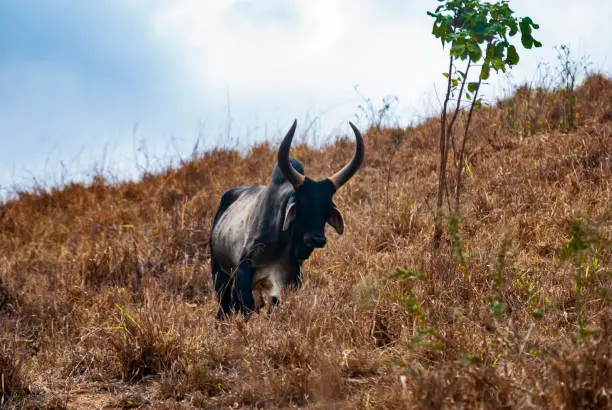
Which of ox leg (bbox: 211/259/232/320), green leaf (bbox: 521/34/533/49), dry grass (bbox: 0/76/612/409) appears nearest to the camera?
dry grass (bbox: 0/76/612/409)

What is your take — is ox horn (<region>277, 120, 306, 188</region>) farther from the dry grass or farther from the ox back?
the dry grass

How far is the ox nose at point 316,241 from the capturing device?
5.43 meters

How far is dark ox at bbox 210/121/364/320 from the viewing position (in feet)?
18.4

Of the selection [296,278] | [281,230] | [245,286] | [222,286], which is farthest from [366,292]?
[222,286]

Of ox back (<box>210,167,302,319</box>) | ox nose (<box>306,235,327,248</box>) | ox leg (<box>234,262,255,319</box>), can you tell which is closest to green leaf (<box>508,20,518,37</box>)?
ox back (<box>210,167,302,319</box>)

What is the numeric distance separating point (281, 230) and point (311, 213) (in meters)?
0.41

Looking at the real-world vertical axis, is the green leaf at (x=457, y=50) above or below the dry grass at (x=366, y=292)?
above

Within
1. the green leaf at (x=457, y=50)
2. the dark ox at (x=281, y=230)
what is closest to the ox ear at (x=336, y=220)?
the dark ox at (x=281, y=230)

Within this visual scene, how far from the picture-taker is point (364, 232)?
7844 mm

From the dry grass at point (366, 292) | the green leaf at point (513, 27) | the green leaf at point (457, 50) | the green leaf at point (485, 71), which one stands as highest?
the green leaf at point (513, 27)

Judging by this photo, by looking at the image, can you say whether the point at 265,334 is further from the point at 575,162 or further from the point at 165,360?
the point at 575,162

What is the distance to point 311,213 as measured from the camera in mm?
5602

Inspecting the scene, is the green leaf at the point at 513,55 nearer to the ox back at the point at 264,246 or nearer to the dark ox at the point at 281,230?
the dark ox at the point at 281,230

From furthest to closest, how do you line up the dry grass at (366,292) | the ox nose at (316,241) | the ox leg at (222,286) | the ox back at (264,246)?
the ox leg at (222,286) < the ox back at (264,246) < the ox nose at (316,241) < the dry grass at (366,292)
